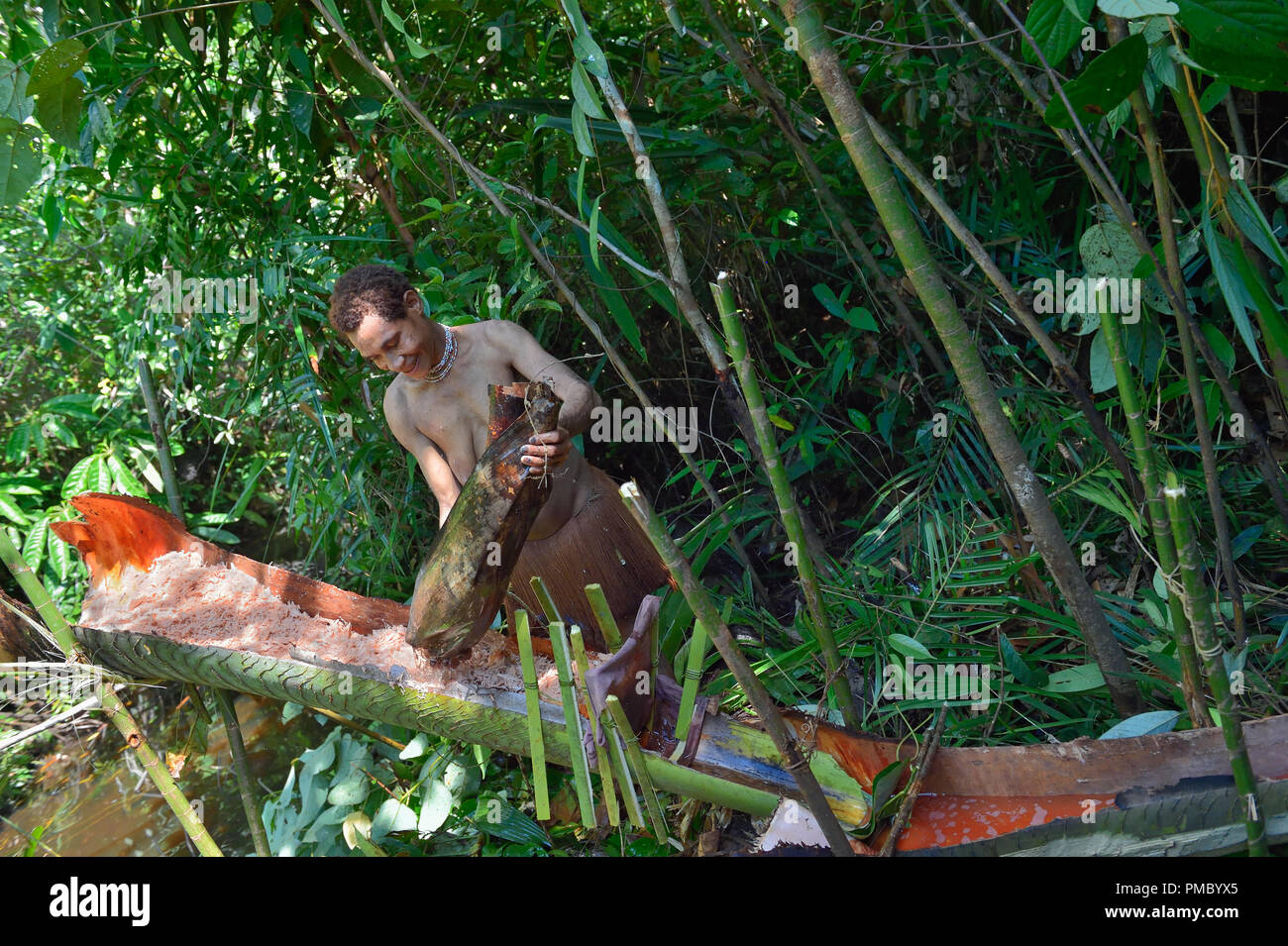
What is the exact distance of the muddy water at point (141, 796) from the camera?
9.77 feet

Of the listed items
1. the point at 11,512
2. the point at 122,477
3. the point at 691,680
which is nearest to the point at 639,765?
the point at 691,680

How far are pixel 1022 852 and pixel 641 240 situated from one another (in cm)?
211

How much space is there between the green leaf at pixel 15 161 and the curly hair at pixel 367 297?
568mm

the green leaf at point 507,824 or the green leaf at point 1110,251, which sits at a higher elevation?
the green leaf at point 1110,251

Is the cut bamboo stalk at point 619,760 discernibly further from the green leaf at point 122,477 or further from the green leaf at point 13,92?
the green leaf at point 122,477

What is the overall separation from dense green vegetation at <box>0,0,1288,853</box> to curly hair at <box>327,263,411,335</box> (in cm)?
42

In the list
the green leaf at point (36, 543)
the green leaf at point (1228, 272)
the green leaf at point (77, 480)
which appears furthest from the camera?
the green leaf at point (77, 480)

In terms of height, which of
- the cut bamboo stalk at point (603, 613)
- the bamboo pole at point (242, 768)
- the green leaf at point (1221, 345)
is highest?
the green leaf at point (1221, 345)

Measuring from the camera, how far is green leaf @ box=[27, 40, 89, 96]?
1.54m

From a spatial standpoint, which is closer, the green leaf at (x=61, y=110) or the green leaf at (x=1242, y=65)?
the green leaf at (x=1242, y=65)

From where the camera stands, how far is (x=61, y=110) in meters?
1.60

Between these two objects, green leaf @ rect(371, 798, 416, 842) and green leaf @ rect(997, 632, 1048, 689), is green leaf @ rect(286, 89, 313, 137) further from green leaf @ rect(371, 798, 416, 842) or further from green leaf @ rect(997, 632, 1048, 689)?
green leaf @ rect(997, 632, 1048, 689)

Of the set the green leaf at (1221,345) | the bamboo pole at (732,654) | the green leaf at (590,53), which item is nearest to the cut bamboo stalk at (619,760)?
the bamboo pole at (732,654)

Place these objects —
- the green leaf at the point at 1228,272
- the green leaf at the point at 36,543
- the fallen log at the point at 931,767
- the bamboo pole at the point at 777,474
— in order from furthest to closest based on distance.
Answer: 1. the green leaf at the point at 36,543
2. the green leaf at the point at 1228,272
3. the fallen log at the point at 931,767
4. the bamboo pole at the point at 777,474
